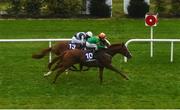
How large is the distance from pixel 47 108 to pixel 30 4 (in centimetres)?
1560

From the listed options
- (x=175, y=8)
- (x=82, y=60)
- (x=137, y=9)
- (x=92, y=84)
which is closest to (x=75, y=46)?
(x=82, y=60)

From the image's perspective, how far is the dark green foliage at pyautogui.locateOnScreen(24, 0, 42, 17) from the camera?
25.5 m

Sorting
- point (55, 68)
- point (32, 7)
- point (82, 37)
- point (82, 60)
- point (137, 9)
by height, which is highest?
point (32, 7)

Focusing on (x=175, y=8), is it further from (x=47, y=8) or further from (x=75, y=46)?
(x=75, y=46)

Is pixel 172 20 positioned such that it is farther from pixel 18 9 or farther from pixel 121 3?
pixel 18 9

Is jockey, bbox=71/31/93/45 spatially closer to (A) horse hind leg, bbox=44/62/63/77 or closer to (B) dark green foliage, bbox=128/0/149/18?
(A) horse hind leg, bbox=44/62/63/77

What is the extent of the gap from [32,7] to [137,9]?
4.44 metres

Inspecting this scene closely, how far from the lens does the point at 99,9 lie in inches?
1000

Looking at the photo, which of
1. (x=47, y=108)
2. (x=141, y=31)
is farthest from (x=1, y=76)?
(x=141, y=31)

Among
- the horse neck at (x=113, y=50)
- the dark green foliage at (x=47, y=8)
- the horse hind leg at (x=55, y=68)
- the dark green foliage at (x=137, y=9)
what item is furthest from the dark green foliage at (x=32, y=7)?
the horse neck at (x=113, y=50)

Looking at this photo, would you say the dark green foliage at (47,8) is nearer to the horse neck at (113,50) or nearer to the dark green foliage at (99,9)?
the dark green foliage at (99,9)

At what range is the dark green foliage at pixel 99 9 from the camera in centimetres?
2536

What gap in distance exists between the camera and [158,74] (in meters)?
13.5

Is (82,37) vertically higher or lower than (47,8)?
lower
